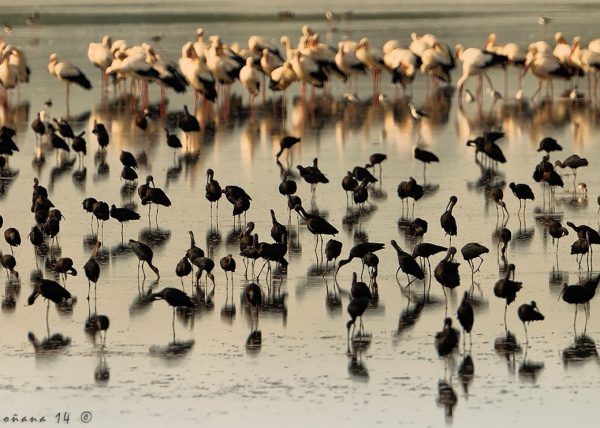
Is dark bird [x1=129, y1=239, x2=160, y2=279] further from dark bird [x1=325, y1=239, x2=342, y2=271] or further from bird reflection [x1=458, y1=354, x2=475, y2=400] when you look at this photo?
bird reflection [x1=458, y1=354, x2=475, y2=400]

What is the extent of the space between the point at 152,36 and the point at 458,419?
136ft

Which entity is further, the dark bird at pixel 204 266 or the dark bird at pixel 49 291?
the dark bird at pixel 204 266

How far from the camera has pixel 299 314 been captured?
1435cm

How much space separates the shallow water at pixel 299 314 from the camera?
38.4 feet

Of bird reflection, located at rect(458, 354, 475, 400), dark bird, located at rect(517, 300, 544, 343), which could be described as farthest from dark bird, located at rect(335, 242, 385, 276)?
bird reflection, located at rect(458, 354, 475, 400)

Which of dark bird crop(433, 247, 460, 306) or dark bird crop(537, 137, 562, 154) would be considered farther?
dark bird crop(537, 137, 562, 154)

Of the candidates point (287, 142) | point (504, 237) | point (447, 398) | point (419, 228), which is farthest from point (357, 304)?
point (287, 142)

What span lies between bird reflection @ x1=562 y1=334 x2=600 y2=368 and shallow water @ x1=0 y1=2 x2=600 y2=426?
0.08ft

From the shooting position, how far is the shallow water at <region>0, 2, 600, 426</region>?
38.4 ft

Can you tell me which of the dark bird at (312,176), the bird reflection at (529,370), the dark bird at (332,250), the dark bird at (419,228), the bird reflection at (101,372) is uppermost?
the dark bird at (312,176)

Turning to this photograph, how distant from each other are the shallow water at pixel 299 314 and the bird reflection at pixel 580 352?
2 cm

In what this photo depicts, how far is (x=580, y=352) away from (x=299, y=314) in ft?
8.68

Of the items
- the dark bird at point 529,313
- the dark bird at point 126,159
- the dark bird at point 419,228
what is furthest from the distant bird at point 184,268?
the dark bird at point 126,159

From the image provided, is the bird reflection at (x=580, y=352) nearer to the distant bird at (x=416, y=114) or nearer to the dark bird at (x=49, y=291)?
the dark bird at (x=49, y=291)
